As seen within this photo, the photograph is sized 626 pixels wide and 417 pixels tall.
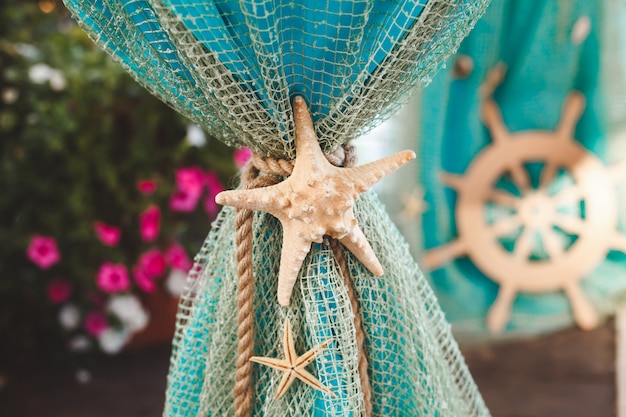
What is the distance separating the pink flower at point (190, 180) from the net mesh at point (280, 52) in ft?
3.17

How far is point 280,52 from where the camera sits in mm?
427

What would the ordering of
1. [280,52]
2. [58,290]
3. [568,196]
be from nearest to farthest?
[280,52] < [568,196] < [58,290]

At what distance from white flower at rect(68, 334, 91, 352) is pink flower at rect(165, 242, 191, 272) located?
1.06 ft

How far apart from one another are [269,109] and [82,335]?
1309mm

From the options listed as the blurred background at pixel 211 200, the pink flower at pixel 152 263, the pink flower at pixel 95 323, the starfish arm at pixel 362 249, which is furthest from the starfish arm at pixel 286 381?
the pink flower at pixel 95 323

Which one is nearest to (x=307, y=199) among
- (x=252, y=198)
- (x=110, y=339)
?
(x=252, y=198)

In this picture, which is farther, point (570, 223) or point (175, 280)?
point (175, 280)

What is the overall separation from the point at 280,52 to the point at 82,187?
3.67 feet

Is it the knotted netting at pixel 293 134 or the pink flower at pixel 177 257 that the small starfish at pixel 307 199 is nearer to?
the knotted netting at pixel 293 134

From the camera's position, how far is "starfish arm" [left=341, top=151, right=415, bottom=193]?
1.49ft

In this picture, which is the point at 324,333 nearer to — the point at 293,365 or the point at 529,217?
the point at 293,365

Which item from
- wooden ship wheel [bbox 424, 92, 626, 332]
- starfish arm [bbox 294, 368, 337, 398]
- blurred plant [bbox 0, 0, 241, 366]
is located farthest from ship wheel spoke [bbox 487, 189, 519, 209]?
starfish arm [bbox 294, 368, 337, 398]

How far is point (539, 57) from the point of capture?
4.30ft

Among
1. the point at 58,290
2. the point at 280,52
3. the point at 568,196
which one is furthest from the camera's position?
the point at 58,290
